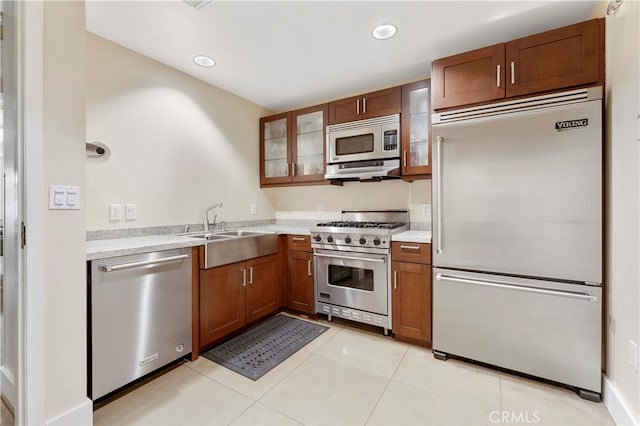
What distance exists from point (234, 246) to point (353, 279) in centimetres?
116

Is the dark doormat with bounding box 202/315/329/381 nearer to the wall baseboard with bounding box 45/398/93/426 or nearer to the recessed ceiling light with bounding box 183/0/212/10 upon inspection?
the wall baseboard with bounding box 45/398/93/426

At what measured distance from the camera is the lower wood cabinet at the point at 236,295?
Result: 2266 millimetres

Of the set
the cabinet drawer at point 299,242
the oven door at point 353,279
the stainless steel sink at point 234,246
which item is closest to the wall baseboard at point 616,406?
the oven door at point 353,279

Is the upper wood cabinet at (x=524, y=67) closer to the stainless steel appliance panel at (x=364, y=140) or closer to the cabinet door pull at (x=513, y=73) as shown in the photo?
the cabinet door pull at (x=513, y=73)

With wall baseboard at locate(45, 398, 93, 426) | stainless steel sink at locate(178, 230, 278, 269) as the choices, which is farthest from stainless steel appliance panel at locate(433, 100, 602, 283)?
wall baseboard at locate(45, 398, 93, 426)

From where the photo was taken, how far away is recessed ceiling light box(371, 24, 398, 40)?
211 centimetres

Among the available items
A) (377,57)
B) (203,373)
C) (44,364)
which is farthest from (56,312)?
(377,57)

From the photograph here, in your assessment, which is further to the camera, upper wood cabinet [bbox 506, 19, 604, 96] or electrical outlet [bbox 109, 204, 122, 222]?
electrical outlet [bbox 109, 204, 122, 222]

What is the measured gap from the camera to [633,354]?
1.43m

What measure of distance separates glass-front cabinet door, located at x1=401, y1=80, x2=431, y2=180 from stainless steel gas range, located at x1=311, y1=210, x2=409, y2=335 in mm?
557

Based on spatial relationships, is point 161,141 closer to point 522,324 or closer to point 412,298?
point 412,298

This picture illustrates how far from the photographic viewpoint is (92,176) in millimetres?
2160

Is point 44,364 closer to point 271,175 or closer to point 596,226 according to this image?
point 271,175

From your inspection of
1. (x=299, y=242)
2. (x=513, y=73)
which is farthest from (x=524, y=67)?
(x=299, y=242)
